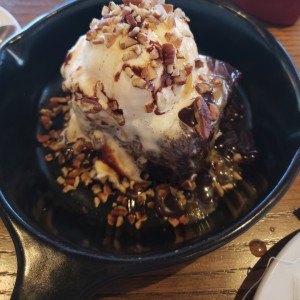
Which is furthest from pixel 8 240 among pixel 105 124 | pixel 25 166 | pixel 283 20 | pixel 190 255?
pixel 283 20

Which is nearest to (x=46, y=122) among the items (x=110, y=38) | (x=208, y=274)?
(x=110, y=38)

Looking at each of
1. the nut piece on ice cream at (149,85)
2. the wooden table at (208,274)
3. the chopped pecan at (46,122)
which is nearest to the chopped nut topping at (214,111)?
the nut piece on ice cream at (149,85)

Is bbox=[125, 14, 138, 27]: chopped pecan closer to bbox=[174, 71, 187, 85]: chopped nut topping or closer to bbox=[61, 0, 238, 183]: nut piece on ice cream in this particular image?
bbox=[61, 0, 238, 183]: nut piece on ice cream

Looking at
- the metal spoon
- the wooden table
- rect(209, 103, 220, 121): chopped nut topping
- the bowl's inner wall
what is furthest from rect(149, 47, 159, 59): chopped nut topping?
the metal spoon

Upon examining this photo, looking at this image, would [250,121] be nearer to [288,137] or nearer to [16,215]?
[288,137]

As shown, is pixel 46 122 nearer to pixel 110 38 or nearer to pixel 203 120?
pixel 110 38

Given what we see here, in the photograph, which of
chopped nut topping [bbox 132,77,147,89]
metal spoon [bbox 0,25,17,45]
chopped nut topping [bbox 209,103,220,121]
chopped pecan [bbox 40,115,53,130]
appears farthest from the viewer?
metal spoon [bbox 0,25,17,45]
